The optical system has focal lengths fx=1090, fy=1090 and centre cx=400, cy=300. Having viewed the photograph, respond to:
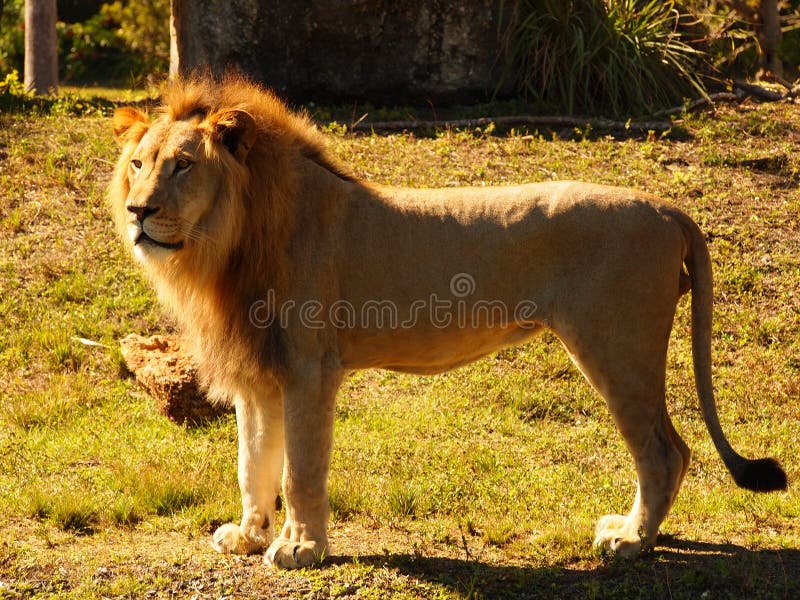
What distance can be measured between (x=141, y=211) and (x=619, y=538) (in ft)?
7.30

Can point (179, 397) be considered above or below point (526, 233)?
below

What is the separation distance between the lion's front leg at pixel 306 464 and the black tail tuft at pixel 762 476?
160 centimetres

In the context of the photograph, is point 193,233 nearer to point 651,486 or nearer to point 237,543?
point 237,543

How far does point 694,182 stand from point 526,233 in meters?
3.97

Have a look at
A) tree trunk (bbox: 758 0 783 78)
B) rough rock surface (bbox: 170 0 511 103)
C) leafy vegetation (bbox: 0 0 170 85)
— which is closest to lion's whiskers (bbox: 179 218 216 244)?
rough rock surface (bbox: 170 0 511 103)

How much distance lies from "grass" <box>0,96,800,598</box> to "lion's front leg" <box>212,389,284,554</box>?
125 mm

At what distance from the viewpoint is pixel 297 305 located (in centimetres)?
416

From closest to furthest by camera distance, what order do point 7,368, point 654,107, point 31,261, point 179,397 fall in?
point 179,397, point 7,368, point 31,261, point 654,107

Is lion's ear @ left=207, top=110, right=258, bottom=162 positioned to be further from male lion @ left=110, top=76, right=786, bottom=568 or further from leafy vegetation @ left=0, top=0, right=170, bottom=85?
leafy vegetation @ left=0, top=0, right=170, bottom=85

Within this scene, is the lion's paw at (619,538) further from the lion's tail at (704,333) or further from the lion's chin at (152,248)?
the lion's chin at (152,248)

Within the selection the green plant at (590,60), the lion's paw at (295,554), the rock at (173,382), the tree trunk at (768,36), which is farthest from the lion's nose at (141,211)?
the tree trunk at (768,36)

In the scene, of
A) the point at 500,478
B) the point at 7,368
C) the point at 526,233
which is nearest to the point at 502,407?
Result: the point at 500,478

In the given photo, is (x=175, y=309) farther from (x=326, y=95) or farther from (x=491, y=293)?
(x=326, y=95)

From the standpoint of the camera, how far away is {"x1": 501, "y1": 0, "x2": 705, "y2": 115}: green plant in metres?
8.99
